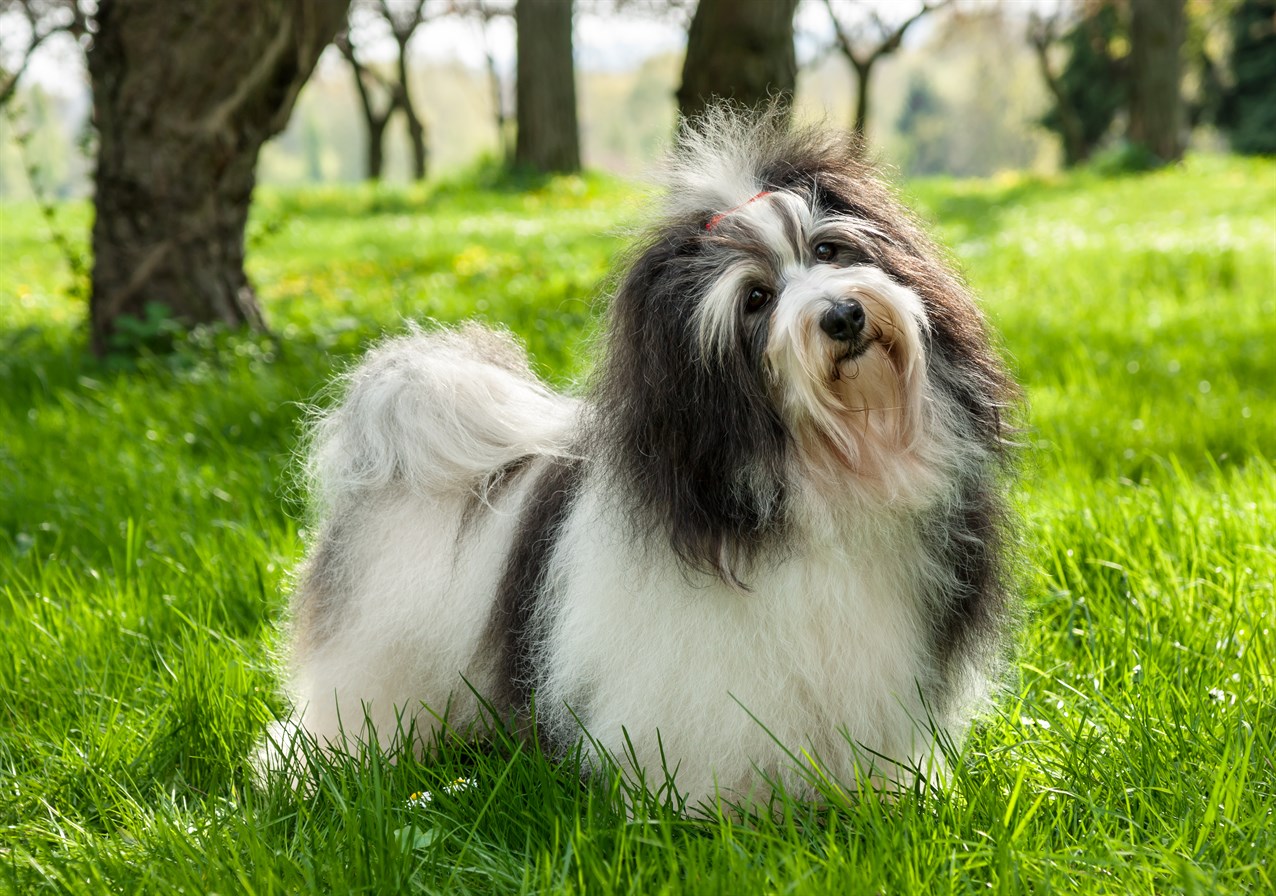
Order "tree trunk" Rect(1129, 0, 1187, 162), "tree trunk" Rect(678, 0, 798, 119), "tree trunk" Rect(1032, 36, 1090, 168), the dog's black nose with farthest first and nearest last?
"tree trunk" Rect(1032, 36, 1090, 168) → "tree trunk" Rect(1129, 0, 1187, 162) → "tree trunk" Rect(678, 0, 798, 119) → the dog's black nose

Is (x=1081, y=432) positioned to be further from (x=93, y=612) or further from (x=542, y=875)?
(x=93, y=612)

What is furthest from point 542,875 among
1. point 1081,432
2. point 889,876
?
point 1081,432

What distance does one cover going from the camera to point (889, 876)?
198cm

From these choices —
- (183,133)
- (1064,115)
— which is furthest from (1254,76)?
(183,133)

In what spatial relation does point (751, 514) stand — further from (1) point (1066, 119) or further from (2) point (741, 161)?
(1) point (1066, 119)

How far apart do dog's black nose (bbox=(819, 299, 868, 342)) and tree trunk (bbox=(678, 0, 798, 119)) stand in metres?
2.90

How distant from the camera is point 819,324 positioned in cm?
187

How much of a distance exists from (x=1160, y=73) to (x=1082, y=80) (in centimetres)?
1439

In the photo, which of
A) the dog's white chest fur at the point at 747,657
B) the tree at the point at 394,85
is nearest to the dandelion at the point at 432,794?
the dog's white chest fur at the point at 747,657

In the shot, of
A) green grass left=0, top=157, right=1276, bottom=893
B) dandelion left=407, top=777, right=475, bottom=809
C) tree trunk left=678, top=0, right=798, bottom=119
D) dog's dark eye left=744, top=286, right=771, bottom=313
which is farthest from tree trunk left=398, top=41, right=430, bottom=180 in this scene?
dog's dark eye left=744, top=286, right=771, bottom=313

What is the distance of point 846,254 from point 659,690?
87 cm

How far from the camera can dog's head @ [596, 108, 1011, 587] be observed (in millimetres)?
1925

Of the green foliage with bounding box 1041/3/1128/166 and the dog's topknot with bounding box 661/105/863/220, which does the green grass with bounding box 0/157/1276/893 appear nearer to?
the dog's topknot with bounding box 661/105/863/220

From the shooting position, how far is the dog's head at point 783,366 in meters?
1.92
